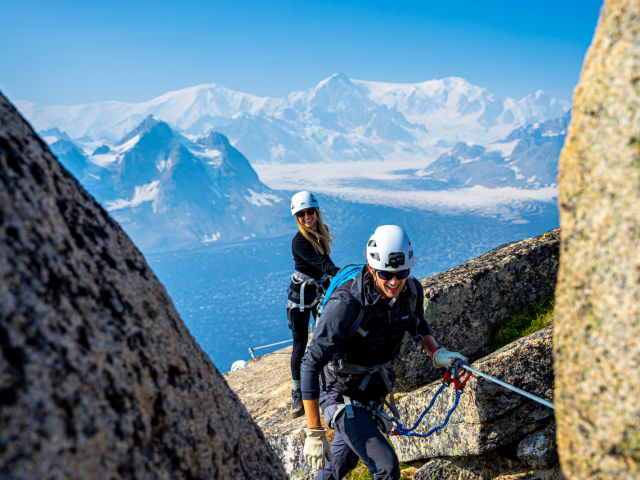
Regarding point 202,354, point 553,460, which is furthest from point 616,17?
point 553,460

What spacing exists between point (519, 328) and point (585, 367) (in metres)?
5.92

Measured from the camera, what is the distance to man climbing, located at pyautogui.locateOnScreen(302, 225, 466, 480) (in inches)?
188

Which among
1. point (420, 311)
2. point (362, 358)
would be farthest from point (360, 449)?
point (420, 311)

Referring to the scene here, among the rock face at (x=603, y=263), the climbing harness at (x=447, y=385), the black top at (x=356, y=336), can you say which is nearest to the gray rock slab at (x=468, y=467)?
the climbing harness at (x=447, y=385)

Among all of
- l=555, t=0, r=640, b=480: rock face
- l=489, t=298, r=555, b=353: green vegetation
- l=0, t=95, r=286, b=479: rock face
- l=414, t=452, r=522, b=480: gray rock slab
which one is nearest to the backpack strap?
l=0, t=95, r=286, b=479: rock face

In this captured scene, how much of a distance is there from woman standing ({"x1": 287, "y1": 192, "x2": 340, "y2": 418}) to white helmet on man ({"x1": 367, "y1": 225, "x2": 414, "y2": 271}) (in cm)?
212

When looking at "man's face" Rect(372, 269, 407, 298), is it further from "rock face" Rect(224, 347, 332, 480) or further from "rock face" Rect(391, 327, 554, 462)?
"rock face" Rect(224, 347, 332, 480)

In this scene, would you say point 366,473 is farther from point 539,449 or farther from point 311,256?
point 311,256

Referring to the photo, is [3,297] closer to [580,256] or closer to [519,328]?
[580,256]

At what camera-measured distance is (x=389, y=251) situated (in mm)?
5133

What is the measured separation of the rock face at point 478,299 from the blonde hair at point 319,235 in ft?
6.76

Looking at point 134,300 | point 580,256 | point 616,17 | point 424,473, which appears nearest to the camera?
point 616,17

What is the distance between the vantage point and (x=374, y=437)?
4824 mm

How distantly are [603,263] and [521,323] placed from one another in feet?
20.1
